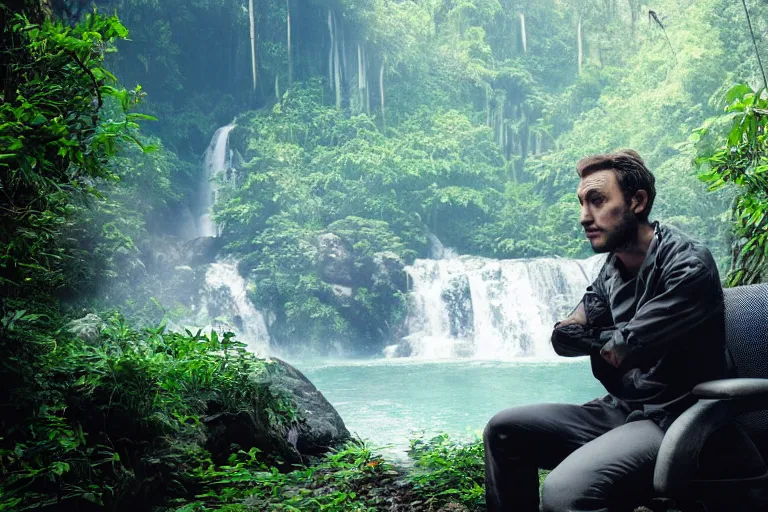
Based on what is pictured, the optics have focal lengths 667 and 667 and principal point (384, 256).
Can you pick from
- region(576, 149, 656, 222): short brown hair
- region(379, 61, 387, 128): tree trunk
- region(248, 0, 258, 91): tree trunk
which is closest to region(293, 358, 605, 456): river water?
region(576, 149, 656, 222): short brown hair

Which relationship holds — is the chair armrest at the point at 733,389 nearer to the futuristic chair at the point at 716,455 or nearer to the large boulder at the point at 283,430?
the futuristic chair at the point at 716,455

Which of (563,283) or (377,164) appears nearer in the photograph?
(563,283)

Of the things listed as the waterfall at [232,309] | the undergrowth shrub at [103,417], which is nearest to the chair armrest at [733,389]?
the undergrowth shrub at [103,417]

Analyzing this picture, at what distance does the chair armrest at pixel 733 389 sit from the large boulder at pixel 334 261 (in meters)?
17.5

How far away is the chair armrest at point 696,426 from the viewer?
4.41ft

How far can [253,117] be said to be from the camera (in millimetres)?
23047

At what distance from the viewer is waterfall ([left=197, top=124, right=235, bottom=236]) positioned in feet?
70.3

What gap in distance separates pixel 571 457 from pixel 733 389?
36cm

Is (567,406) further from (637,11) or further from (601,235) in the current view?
(637,11)

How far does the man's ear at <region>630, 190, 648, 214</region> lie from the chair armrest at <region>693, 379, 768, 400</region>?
425 millimetres

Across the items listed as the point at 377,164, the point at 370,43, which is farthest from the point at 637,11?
the point at 377,164

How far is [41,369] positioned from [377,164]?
20.8m

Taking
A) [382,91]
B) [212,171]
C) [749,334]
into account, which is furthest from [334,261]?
[749,334]

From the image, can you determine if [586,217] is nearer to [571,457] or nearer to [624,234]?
[624,234]
